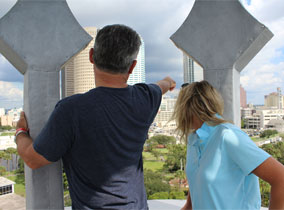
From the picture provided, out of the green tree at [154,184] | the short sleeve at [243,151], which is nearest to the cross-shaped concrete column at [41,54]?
the short sleeve at [243,151]

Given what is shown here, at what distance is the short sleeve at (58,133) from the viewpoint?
1058 millimetres

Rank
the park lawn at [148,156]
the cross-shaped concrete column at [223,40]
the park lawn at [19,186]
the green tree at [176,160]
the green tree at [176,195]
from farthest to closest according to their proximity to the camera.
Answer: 1. the park lawn at [148,156]
2. the green tree at [176,160]
3. the park lawn at [19,186]
4. the green tree at [176,195]
5. the cross-shaped concrete column at [223,40]

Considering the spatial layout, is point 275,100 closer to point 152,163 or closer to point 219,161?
point 152,163

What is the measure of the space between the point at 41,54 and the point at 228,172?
1.57 metres

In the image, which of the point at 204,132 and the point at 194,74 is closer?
the point at 204,132

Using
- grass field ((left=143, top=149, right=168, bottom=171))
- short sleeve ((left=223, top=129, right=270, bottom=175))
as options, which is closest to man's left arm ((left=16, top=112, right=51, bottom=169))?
short sleeve ((left=223, top=129, right=270, bottom=175))

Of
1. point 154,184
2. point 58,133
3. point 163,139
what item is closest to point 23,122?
Result: point 58,133

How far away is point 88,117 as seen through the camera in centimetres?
108

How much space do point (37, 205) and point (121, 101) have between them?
4.10 ft

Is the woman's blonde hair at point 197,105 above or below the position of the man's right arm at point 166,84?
below

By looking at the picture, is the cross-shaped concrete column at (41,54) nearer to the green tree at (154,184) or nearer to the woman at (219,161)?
the woman at (219,161)

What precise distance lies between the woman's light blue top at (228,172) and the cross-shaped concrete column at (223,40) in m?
0.86

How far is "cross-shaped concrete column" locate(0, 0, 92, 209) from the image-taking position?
70.9 inches

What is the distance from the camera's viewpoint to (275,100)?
320 feet
